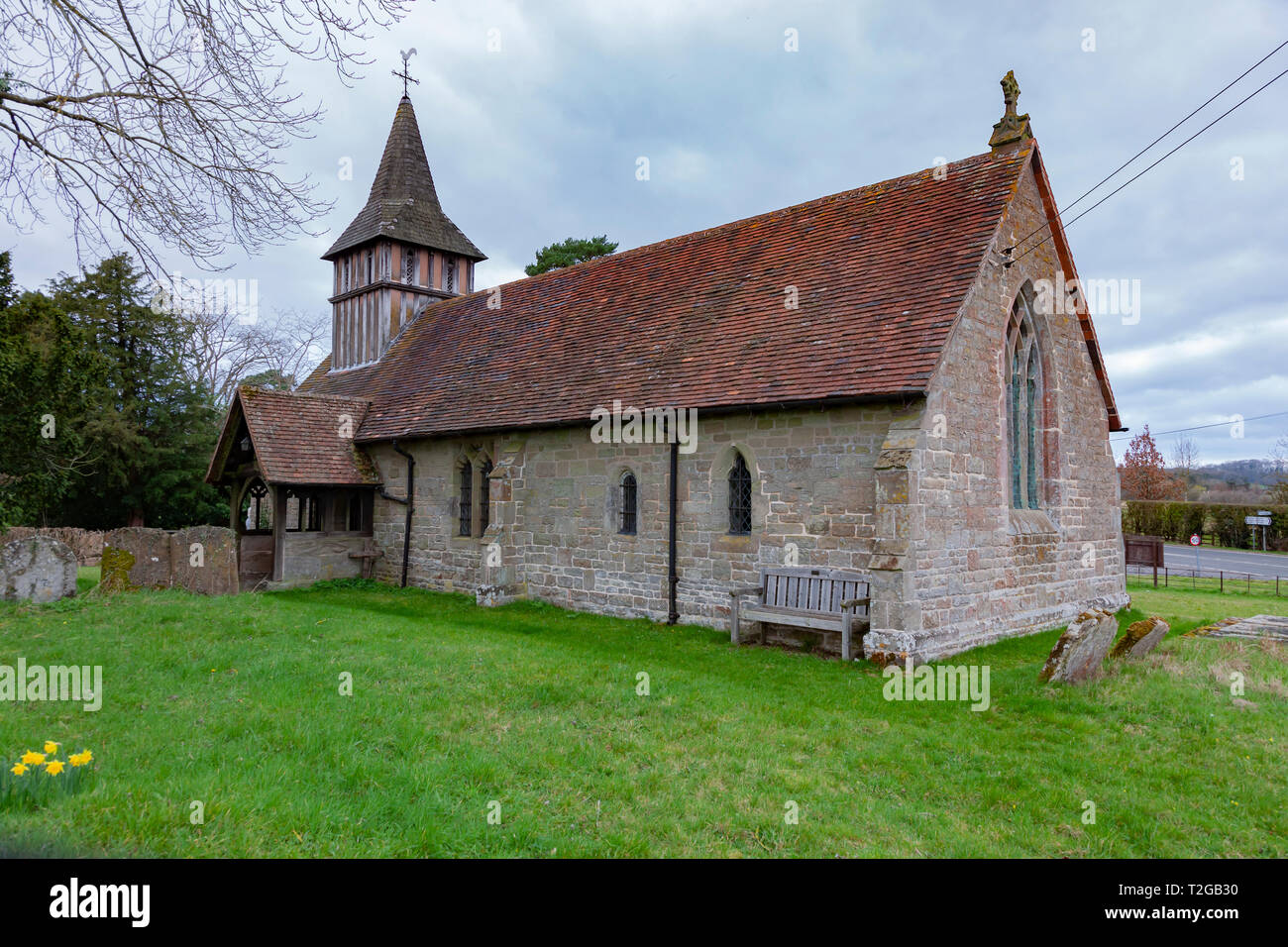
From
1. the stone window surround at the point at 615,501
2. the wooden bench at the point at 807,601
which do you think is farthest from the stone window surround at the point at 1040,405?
the stone window surround at the point at 615,501

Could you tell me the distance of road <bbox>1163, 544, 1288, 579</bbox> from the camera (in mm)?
27938

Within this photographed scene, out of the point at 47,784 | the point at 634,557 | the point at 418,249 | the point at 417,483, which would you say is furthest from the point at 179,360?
the point at 47,784

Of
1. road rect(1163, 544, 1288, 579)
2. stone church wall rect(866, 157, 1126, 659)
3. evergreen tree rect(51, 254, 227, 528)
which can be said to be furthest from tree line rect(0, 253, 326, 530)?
road rect(1163, 544, 1288, 579)

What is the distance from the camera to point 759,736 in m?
6.72

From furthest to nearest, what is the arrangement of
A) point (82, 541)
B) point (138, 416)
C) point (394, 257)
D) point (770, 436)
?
1. point (138, 416)
2. point (82, 541)
3. point (394, 257)
4. point (770, 436)

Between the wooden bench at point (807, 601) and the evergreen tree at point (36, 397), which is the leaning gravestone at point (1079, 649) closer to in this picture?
the wooden bench at point (807, 601)

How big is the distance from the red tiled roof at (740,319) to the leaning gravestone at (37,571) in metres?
6.86

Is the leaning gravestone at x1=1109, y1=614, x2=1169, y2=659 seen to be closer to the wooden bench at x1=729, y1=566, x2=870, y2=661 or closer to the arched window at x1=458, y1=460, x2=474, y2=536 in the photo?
the wooden bench at x1=729, y1=566, x2=870, y2=661

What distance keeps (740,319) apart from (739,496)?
3350 millimetres

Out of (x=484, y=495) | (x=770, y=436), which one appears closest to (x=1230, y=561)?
(x=770, y=436)

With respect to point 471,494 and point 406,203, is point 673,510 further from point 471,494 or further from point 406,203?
point 406,203

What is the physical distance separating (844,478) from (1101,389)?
8039mm

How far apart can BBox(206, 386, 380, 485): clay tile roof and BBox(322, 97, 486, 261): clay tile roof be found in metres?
7.28

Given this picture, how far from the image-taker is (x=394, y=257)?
2386 cm
